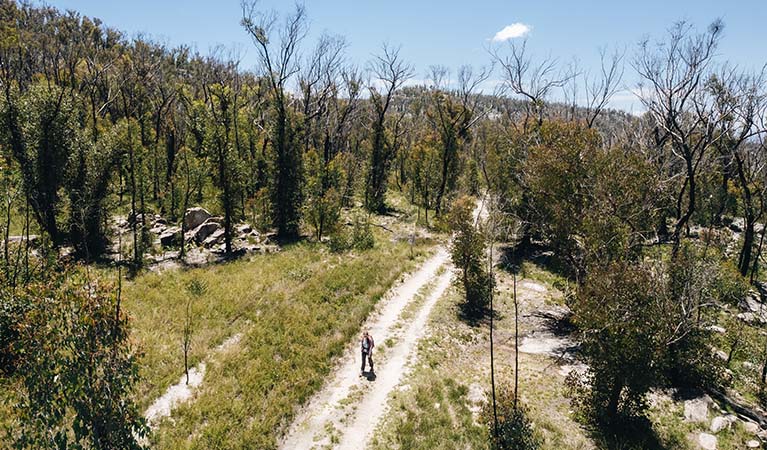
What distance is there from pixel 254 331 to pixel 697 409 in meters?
20.0

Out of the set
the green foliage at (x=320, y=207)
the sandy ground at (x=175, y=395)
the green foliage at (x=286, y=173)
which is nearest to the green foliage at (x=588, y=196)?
the sandy ground at (x=175, y=395)

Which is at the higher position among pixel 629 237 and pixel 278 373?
pixel 629 237

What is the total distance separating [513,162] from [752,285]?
22584 millimetres

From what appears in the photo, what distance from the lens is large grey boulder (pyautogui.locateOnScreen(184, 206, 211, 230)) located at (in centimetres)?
4088

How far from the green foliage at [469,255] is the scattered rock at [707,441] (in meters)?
12.0

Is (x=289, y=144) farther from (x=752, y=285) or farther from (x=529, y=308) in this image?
(x=752, y=285)

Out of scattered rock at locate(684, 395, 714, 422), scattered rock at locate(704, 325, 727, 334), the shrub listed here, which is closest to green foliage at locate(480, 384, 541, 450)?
scattered rock at locate(684, 395, 714, 422)

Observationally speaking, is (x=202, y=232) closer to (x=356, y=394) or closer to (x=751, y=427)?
(x=356, y=394)

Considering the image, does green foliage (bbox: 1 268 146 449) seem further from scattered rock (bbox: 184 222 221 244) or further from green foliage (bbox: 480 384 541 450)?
scattered rock (bbox: 184 222 221 244)

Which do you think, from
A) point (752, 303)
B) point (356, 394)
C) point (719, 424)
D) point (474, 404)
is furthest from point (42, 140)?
point (752, 303)

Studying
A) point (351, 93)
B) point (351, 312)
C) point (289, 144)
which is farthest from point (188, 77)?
point (351, 312)

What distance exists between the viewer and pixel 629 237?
851 inches

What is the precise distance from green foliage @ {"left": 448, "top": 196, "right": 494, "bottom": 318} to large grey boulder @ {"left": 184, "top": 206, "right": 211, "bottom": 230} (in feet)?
83.9

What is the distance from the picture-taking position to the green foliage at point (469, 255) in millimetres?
26484
